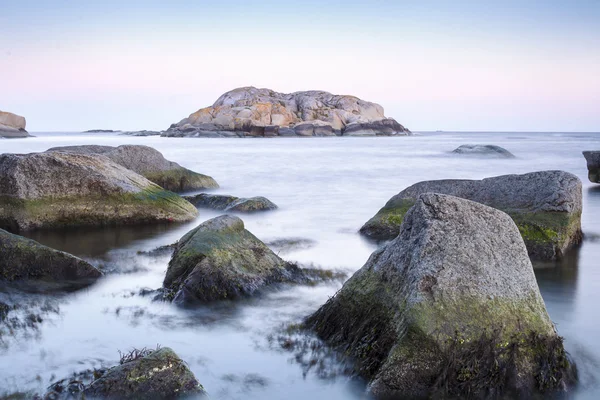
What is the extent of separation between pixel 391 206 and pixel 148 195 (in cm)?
434

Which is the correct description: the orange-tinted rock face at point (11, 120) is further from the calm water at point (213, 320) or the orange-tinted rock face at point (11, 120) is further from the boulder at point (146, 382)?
the boulder at point (146, 382)

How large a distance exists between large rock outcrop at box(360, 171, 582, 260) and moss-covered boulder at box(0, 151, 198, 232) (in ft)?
16.4

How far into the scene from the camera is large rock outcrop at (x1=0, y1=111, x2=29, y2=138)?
78.6m

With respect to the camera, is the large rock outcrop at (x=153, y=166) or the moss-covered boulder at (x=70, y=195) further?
the large rock outcrop at (x=153, y=166)

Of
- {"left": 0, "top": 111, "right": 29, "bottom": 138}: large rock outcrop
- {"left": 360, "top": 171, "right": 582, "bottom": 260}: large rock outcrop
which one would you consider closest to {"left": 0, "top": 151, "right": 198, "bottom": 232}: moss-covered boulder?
{"left": 360, "top": 171, "right": 582, "bottom": 260}: large rock outcrop

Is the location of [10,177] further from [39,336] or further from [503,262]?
[503,262]

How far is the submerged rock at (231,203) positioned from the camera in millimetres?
11703

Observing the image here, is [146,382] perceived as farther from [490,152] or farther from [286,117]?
[286,117]

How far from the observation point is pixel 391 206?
945cm

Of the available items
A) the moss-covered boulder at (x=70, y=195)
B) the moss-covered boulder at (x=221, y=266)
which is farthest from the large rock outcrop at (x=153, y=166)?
the moss-covered boulder at (x=221, y=266)

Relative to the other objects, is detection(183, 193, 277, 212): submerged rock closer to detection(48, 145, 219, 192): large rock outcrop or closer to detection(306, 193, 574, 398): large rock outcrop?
detection(48, 145, 219, 192): large rock outcrop

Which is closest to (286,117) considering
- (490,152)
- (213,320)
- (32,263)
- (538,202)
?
(490,152)

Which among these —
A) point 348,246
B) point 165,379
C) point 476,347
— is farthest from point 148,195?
point 476,347

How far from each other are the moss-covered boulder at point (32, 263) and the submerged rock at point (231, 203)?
17.3 ft
